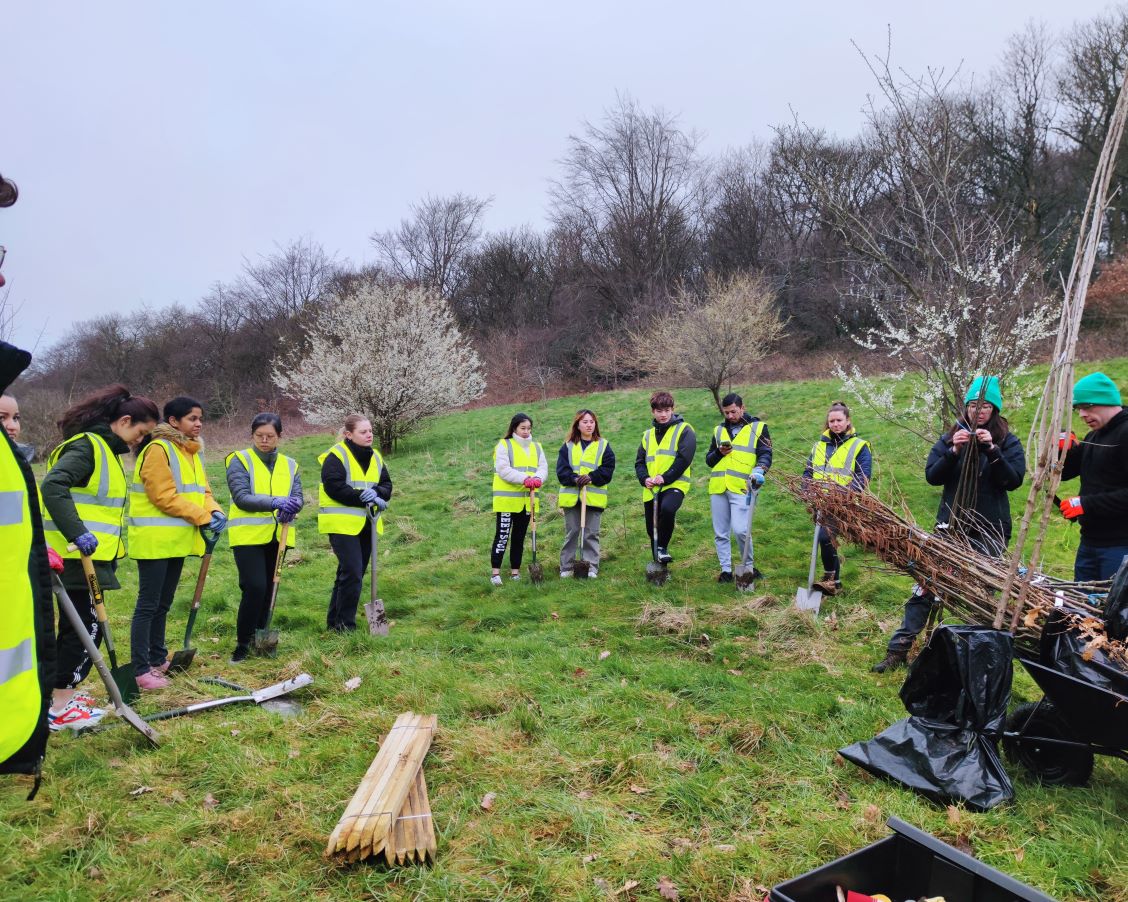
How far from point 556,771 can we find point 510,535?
4505 mm

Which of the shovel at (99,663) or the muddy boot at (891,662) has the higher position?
the shovel at (99,663)

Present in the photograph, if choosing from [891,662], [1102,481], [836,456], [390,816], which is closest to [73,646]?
[390,816]

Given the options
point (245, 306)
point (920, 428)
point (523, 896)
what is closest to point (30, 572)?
point (523, 896)

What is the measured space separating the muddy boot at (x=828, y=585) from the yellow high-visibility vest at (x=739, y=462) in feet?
3.78

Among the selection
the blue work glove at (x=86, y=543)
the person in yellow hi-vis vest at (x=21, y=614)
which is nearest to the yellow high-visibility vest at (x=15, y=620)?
the person in yellow hi-vis vest at (x=21, y=614)

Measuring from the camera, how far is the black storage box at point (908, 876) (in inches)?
86.7

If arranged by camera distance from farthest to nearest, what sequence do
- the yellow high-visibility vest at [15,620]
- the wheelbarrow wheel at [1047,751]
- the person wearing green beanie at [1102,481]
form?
the person wearing green beanie at [1102,481] → the wheelbarrow wheel at [1047,751] → the yellow high-visibility vest at [15,620]

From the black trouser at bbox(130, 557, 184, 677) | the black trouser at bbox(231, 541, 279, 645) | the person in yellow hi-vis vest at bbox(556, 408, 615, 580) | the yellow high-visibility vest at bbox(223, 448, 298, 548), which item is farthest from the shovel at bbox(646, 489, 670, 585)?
the black trouser at bbox(130, 557, 184, 677)

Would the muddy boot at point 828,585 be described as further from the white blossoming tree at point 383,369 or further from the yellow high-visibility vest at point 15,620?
the white blossoming tree at point 383,369

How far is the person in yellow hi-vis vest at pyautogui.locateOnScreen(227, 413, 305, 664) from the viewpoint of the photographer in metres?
5.68

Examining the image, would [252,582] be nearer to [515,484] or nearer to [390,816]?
[515,484]

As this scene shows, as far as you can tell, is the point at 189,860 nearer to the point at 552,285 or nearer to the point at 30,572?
the point at 30,572

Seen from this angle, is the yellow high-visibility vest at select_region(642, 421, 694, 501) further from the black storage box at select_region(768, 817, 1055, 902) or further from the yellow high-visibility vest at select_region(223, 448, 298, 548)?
the black storage box at select_region(768, 817, 1055, 902)

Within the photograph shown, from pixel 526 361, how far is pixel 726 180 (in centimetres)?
1524
